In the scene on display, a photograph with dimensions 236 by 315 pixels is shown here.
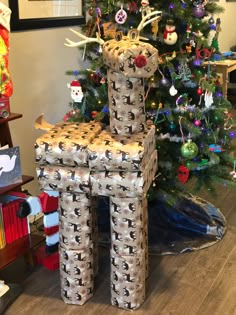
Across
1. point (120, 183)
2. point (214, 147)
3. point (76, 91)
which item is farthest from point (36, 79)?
point (120, 183)

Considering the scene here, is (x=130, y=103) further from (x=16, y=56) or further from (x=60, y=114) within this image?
(x=60, y=114)

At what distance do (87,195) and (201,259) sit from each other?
84 cm

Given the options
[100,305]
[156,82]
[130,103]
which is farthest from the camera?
[156,82]

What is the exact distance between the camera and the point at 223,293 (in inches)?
86.0

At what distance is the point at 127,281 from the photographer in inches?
79.5

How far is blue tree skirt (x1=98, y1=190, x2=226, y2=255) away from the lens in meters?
2.58

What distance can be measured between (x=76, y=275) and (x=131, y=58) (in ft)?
3.18

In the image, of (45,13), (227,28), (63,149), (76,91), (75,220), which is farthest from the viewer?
(227,28)

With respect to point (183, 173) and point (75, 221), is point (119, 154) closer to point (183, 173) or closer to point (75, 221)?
point (75, 221)

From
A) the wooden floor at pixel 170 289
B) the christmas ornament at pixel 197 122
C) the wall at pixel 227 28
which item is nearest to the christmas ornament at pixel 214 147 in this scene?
the christmas ornament at pixel 197 122

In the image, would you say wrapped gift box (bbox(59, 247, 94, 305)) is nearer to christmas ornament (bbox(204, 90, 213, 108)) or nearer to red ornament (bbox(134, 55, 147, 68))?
red ornament (bbox(134, 55, 147, 68))

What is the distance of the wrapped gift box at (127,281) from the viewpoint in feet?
6.56

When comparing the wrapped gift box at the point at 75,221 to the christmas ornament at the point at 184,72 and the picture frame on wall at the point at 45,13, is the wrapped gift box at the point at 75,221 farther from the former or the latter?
the picture frame on wall at the point at 45,13

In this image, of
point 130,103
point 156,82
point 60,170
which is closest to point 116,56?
point 130,103
